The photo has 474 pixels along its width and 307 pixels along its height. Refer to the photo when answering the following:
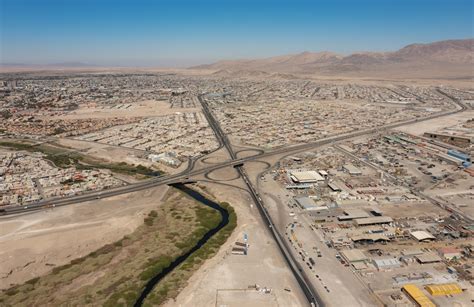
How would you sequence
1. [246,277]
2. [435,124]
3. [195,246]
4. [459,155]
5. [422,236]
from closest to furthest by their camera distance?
[246,277] → [422,236] → [195,246] → [459,155] → [435,124]

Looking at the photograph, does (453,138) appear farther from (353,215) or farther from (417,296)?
(417,296)

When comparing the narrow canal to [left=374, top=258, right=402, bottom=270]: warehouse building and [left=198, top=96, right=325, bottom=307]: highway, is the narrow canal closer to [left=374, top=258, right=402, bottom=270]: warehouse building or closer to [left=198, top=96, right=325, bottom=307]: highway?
[left=198, top=96, right=325, bottom=307]: highway

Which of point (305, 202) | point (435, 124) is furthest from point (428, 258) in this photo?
point (435, 124)

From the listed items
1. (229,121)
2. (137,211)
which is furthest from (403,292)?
(229,121)

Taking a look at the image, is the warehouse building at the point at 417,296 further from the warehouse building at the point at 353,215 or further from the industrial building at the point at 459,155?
the industrial building at the point at 459,155

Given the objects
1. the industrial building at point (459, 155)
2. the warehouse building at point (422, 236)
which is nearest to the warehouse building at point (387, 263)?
the warehouse building at point (422, 236)

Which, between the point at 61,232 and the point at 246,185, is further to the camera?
the point at 246,185

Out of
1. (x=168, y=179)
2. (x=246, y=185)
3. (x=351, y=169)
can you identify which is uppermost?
(x=351, y=169)
